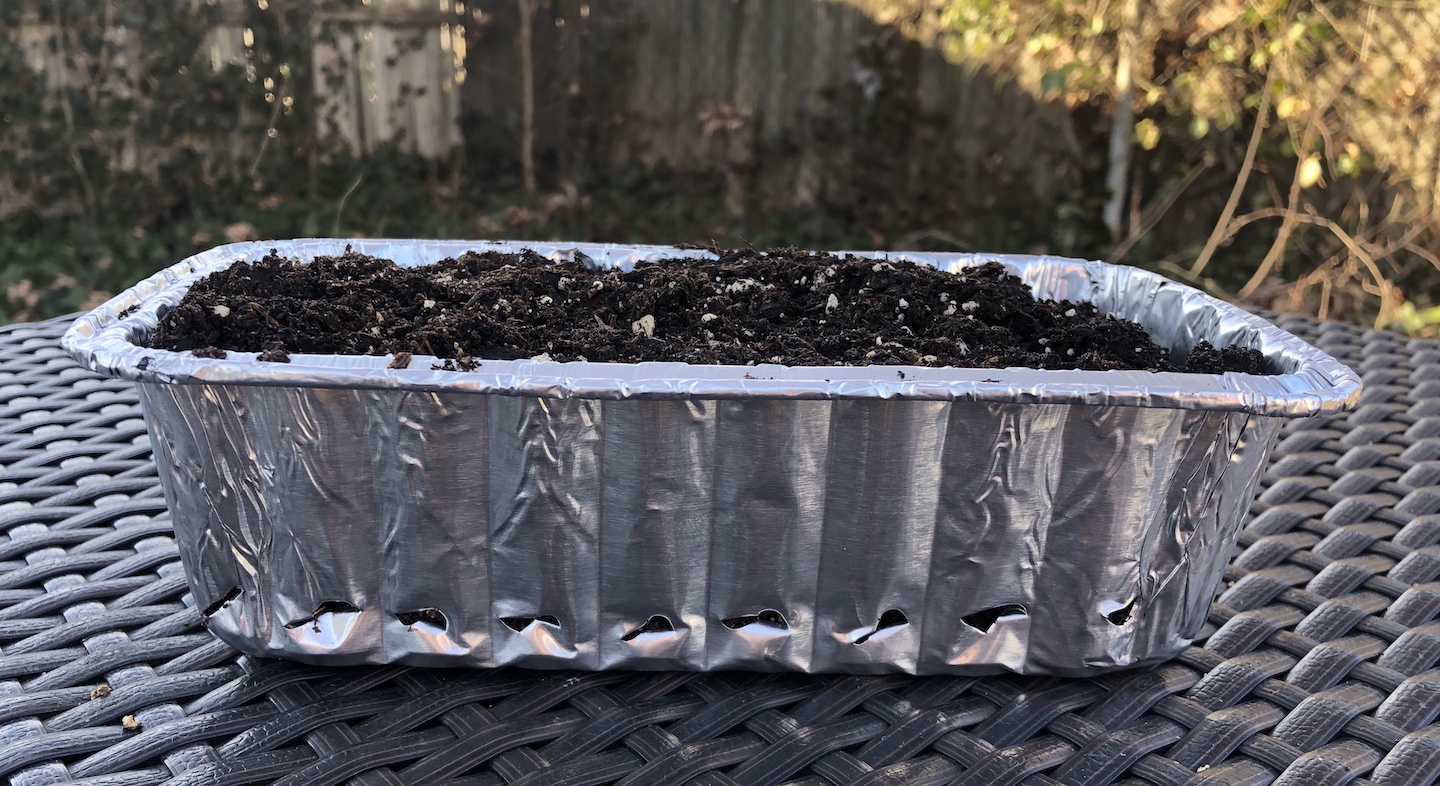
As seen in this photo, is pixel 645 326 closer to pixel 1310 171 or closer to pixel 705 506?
pixel 705 506

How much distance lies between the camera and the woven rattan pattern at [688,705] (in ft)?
2.14

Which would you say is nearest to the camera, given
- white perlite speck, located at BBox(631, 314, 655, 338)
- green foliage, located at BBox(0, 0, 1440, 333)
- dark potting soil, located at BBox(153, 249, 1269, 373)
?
dark potting soil, located at BBox(153, 249, 1269, 373)

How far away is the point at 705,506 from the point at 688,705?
6.2 inches

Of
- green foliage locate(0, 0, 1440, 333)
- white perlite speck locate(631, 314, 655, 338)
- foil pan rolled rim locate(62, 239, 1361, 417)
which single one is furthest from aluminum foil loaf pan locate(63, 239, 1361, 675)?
green foliage locate(0, 0, 1440, 333)

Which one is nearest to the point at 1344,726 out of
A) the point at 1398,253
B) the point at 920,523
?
the point at 920,523

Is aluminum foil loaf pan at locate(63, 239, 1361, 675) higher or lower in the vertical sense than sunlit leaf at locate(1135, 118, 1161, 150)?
lower

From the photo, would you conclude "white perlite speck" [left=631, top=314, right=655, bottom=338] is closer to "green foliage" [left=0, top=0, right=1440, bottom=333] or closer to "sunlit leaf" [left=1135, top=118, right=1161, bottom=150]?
"green foliage" [left=0, top=0, right=1440, bottom=333]

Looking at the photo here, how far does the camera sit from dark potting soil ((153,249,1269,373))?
84 cm

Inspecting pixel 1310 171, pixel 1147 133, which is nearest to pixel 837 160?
pixel 1147 133

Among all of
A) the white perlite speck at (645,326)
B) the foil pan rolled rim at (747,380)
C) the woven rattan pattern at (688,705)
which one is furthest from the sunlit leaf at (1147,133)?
the white perlite speck at (645,326)

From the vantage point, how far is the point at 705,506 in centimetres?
72

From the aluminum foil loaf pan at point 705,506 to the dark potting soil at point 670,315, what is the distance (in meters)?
0.07

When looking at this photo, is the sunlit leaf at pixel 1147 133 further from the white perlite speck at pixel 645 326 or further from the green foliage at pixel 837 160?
the white perlite speck at pixel 645 326

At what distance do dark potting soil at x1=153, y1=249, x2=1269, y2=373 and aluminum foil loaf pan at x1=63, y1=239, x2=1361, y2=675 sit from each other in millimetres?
71
